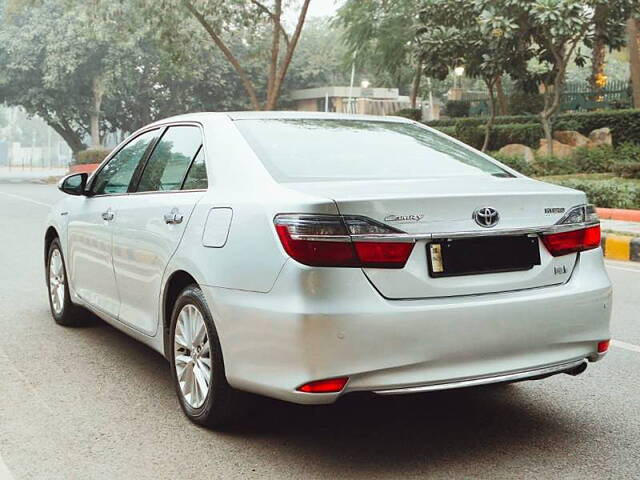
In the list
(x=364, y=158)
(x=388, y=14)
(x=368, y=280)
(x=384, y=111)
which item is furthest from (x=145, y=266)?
(x=384, y=111)

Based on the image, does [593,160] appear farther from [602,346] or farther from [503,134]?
[602,346]

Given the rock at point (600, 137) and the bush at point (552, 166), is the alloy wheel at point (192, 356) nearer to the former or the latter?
the bush at point (552, 166)

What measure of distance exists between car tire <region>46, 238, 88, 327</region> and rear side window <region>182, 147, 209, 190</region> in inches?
83.3

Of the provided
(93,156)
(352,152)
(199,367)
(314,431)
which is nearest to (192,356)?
(199,367)

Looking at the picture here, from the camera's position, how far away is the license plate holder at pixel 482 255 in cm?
357

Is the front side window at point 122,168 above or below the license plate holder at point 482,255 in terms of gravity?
above

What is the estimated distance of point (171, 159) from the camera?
15.9ft

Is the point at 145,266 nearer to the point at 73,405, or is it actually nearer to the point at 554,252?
the point at 73,405

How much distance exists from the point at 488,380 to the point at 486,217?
64 centimetres

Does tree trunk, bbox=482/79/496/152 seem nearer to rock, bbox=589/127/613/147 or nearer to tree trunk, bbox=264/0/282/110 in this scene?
rock, bbox=589/127/613/147

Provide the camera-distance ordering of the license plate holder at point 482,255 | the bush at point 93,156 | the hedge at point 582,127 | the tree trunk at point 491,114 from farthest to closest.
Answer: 1. the bush at point 93,156
2. the hedge at point 582,127
3. the tree trunk at point 491,114
4. the license plate holder at point 482,255

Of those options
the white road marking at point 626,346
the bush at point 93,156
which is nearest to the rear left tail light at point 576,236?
the white road marking at point 626,346

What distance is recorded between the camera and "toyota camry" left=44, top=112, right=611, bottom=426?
346 centimetres

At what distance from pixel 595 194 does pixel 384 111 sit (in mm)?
33287
